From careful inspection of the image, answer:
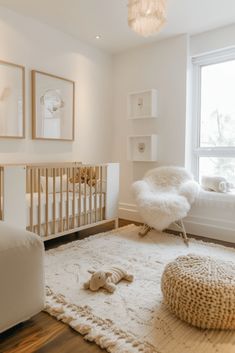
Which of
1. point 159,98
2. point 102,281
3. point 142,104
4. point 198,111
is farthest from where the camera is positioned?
point 142,104

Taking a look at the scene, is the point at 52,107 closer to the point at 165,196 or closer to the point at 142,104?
the point at 142,104

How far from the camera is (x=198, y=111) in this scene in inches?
137

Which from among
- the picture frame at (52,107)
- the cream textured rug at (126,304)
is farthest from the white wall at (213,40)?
the cream textured rug at (126,304)

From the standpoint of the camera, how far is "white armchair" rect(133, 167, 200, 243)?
273 centimetres

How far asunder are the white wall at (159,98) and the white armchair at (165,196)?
308 mm

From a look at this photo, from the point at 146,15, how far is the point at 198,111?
1.72 meters

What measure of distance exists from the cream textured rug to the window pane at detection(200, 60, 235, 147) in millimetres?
1309

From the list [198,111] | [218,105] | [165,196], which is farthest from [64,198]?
[218,105]

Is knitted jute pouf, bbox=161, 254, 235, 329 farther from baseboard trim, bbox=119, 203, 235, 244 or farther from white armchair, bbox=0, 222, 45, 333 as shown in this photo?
baseboard trim, bbox=119, 203, 235, 244

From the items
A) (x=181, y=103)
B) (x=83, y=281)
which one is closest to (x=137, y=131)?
(x=181, y=103)

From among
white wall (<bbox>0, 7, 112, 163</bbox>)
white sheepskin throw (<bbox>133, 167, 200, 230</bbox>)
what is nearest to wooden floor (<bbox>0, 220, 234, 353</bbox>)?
white sheepskin throw (<bbox>133, 167, 200, 230</bbox>)

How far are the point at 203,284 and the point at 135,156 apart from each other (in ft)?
8.34

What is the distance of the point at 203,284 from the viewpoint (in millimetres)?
1416

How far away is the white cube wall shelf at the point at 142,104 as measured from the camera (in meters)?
3.57
